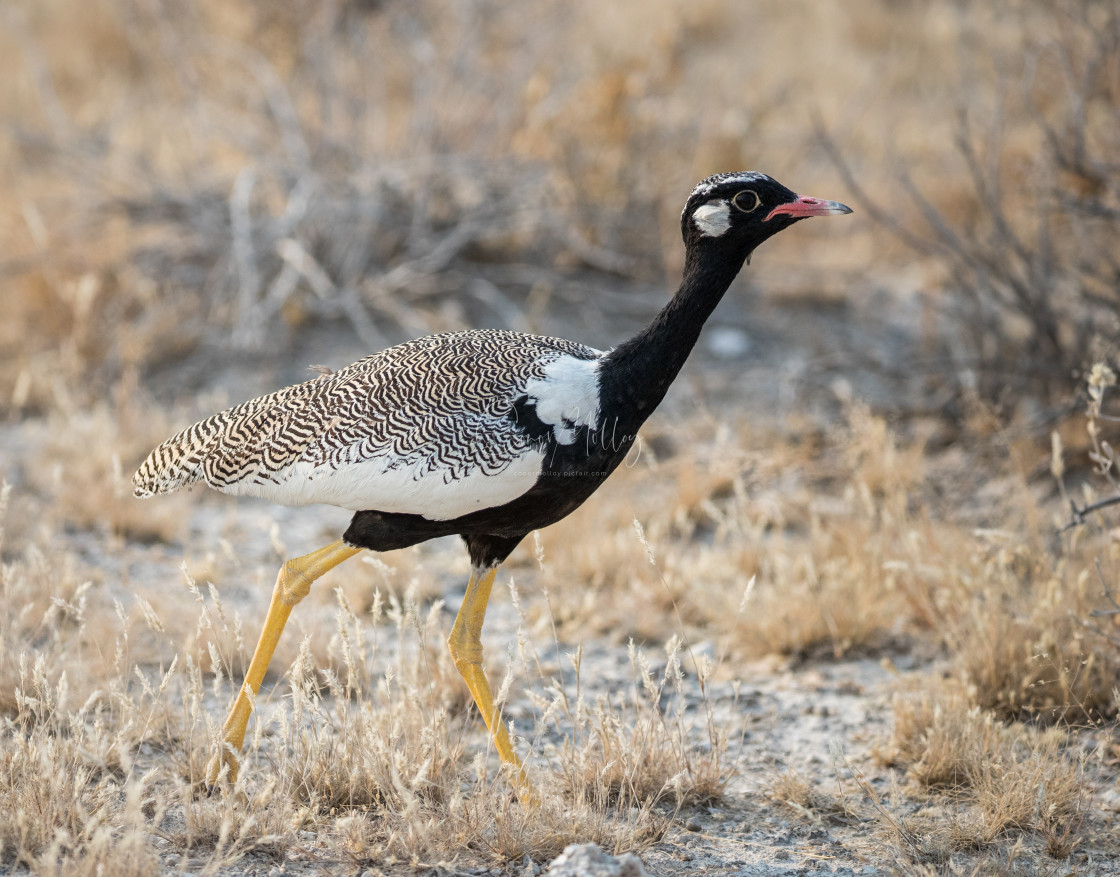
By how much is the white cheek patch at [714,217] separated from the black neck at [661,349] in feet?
0.22

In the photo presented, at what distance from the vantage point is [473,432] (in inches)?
117

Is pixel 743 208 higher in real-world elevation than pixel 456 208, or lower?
lower

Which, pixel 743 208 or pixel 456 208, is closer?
pixel 743 208

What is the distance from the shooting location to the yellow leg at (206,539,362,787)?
3207 millimetres

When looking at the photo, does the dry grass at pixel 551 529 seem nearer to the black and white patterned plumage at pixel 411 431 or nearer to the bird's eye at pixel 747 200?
the black and white patterned plumage at pixel 411 431

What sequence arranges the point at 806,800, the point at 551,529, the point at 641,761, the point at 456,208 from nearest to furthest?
the point at 641,761 → the point at 806,800 → the point at 551,529 → the point at 456,208

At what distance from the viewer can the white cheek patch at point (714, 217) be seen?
3055 millimetres

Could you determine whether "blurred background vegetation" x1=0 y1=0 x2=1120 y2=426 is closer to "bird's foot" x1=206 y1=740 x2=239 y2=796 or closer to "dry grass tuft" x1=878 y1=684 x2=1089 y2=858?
"dry grass tuft" x1=878 y1=684 x2=1089 y2=858

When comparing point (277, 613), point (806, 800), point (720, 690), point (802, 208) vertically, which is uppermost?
point (802, 208)

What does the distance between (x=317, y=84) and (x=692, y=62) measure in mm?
5835

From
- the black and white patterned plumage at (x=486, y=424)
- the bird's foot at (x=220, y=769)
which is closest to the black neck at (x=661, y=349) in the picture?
the black and white patterned plumage at (x=486, y=424)

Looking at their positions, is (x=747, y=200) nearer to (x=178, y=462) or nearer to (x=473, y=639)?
(x=473, y=639)

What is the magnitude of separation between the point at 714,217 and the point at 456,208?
5029 millimetres

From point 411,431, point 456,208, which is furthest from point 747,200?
point 456,208
